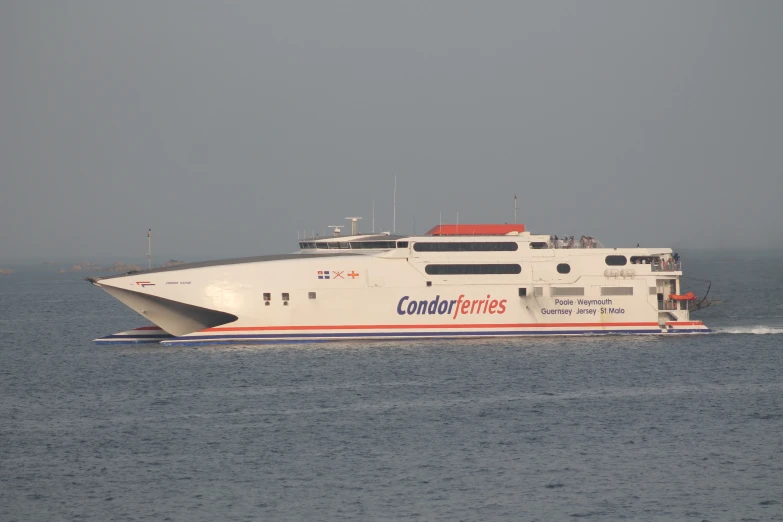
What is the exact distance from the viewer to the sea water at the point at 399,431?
75.3 ft

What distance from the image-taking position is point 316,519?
21.8 meters

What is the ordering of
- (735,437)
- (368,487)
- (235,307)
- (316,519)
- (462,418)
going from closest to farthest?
(316,519) → (368,487) → (735,437) → (462,418) → (235,307)

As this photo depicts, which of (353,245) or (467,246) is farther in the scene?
(353,245)

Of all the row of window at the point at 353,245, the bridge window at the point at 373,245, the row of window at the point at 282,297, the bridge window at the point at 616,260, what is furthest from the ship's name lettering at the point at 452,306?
the bridge window at the point at 616,260

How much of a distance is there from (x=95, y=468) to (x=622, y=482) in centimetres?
1359

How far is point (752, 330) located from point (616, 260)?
9935mm

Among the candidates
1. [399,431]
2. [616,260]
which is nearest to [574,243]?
[616,260]

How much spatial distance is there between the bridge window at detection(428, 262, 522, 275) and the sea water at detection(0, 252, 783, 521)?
3.37 metres

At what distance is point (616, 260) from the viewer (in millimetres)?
48656

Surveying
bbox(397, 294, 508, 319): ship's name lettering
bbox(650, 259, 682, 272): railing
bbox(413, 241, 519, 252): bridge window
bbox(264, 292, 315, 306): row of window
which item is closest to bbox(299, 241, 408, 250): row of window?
bbox(413, 241, 519, 252): bridge window

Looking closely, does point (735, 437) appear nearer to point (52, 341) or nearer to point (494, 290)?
point (494, 290)

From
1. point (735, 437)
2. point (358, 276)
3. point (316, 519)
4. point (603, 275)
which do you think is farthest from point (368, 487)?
point (603, 275)

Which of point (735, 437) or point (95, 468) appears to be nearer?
point (95, 468)

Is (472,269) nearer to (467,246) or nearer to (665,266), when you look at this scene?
(467,246)
